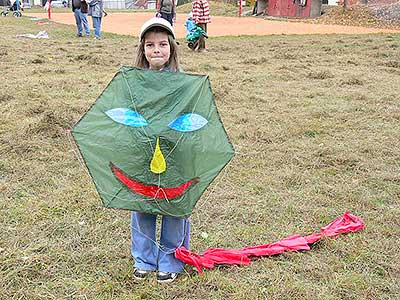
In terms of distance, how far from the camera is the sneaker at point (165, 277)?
9.01 feet

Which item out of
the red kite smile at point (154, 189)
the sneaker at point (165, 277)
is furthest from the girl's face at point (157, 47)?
the sneaker at point (165, 277)

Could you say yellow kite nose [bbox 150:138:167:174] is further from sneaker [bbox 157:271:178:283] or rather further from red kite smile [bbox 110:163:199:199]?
sneaker [bbox 157:271:178:283]

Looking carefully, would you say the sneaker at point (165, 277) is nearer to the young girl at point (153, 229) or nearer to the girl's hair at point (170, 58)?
the young girl at point (153, 229)

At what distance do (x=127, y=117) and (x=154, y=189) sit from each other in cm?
39

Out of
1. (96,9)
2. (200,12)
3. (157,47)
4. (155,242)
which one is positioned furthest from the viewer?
(96,9)

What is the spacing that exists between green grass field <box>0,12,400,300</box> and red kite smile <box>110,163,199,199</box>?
0.54 m

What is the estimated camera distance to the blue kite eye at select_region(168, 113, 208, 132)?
253 centimetres

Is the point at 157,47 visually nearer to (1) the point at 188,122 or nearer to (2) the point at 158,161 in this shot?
(1) the point at 188,122

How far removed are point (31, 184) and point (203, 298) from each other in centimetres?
198

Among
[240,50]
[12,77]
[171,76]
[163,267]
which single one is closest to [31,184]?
[163,267]

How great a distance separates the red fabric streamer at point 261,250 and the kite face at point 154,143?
413mm

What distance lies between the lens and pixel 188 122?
8.37ft

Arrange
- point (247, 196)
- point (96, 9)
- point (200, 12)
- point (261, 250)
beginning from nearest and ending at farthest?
point (261, 250)
point (247, 196)
point (200, 12)
point (96, 9)

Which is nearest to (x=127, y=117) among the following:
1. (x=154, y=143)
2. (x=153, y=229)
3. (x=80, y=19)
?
(x=154, y=143)
